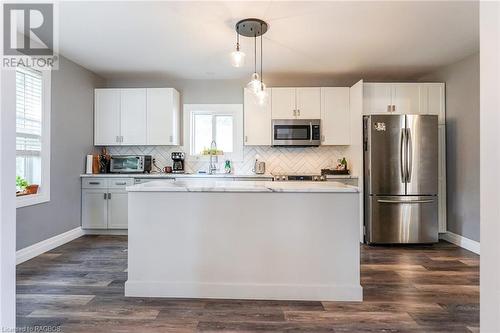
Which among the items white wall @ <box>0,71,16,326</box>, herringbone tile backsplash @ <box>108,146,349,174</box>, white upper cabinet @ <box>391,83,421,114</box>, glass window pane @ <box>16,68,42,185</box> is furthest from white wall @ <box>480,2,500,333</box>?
glass window pane @ <box>16,68,42,185</box>

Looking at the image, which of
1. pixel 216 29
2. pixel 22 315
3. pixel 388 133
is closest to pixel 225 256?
pixel 22 315

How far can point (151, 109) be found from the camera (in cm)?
447

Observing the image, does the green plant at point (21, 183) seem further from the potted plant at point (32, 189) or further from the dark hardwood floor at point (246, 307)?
the dark hardwood floor at point (246, 307)

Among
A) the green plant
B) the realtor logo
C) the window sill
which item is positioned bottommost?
the window sill

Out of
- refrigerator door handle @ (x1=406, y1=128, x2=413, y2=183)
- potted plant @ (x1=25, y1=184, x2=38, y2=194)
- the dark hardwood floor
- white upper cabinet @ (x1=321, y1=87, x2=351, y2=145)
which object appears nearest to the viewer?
the dark hardwood floor

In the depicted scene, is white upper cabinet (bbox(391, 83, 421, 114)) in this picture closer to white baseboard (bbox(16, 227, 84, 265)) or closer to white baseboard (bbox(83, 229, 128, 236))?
white baseboard (bbox(83, 229, 128, 236))

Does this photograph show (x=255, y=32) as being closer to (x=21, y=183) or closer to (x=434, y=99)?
(x=434, y=99)

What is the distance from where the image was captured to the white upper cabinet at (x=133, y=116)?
14.7 ft

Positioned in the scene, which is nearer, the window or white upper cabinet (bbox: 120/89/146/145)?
white upper cabinet (bbox: 120/89/146/145)

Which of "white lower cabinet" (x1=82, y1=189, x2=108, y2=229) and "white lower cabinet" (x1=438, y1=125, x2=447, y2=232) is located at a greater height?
"white lower cabinet" (x1=438, y1=125, x2=447, y2=232)

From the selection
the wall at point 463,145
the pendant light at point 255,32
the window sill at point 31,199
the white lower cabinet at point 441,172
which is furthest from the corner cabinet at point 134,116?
the wall at point 463,145

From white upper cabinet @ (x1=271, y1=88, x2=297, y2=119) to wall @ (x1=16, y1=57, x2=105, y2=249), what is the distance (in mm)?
2821

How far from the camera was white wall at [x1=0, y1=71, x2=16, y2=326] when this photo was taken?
98 centimetres

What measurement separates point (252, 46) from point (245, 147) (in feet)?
5.82
